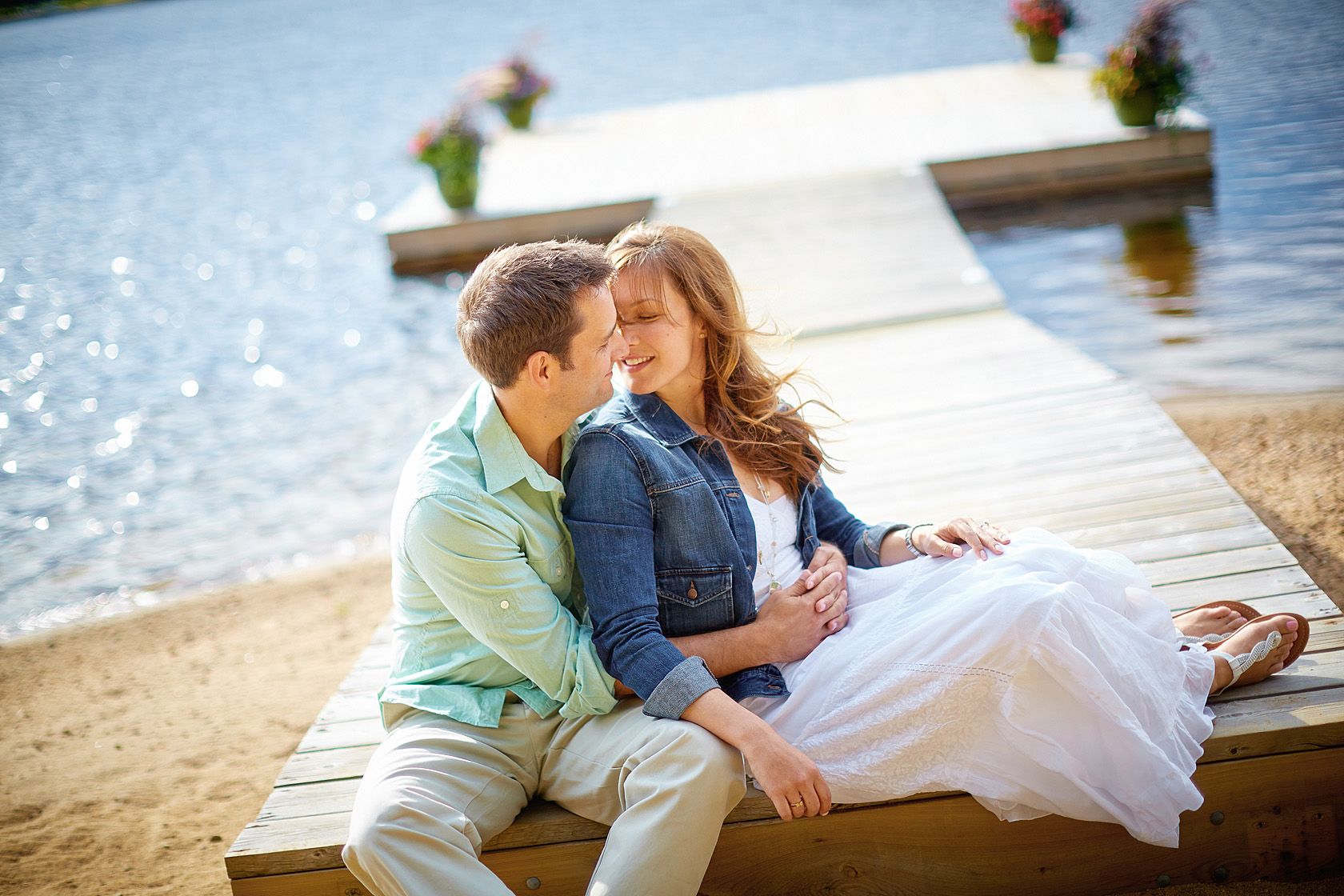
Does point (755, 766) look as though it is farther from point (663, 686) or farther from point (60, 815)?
point (60, 815)

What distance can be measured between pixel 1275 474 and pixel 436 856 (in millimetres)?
3942

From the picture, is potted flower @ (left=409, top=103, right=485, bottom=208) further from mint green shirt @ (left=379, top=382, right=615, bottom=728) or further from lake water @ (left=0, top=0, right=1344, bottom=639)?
mint green shirt @ (left=379, top=382, right=615, bottom=728)

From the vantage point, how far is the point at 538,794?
7.56ft

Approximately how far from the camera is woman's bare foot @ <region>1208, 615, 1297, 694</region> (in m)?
2.31

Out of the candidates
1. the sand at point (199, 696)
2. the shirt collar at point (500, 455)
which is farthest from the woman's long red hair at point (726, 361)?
the sand at point (199, 696)

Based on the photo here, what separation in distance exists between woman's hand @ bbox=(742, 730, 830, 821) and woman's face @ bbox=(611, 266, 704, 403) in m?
0.90

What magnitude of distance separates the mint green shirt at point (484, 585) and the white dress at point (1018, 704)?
0.45 meters

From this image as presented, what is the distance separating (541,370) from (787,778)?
0.97 meters

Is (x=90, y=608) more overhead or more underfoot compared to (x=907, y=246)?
more underfoot

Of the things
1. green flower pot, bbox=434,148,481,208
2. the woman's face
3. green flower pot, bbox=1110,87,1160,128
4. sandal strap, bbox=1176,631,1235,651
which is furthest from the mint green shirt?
green flower pot, bbox=1110,87,1160,128

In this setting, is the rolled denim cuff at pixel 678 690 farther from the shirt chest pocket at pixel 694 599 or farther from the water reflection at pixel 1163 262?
the water reflection at pixel 1163 262

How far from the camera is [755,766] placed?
198cm

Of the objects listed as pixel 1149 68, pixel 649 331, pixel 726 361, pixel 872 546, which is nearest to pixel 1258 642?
pixel 872 546

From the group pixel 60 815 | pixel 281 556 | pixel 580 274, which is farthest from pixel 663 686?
pixel 281 556
